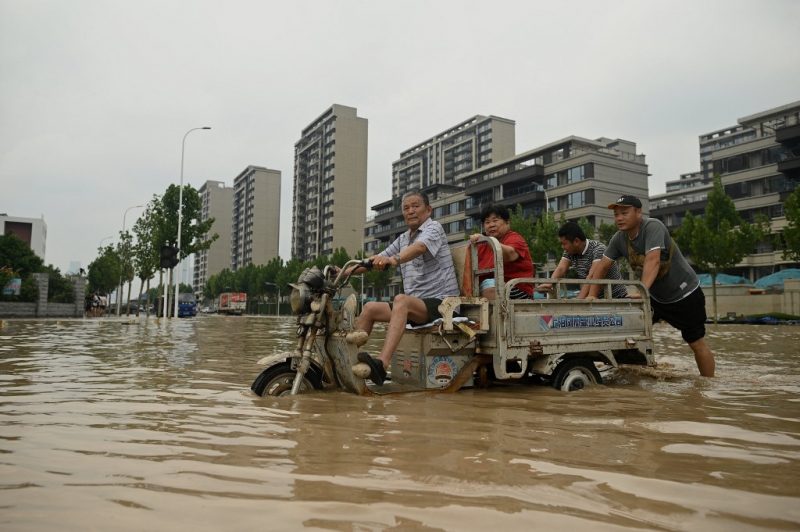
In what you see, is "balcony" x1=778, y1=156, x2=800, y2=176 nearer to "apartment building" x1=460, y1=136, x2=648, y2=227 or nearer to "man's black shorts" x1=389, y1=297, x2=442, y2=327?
"apartment building" x1=460, y1=136, x2=648, y2=227

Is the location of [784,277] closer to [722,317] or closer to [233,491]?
[722,317]

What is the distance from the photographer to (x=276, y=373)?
4188 mm

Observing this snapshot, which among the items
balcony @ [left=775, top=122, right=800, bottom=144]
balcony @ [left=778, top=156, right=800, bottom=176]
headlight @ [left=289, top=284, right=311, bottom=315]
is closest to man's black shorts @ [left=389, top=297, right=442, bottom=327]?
headlight @ [left=289, top=284, right=311, bottom=315]

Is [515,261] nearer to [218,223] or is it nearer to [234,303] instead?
[234,303]

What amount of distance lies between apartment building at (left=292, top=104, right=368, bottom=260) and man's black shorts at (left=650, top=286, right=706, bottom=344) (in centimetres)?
8437

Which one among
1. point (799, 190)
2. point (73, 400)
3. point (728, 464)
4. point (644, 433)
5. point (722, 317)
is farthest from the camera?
point (722, 317)

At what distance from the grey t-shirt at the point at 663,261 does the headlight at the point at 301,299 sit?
131 inches

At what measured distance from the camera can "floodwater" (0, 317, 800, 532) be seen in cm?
169

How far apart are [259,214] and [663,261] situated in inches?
A: 4584

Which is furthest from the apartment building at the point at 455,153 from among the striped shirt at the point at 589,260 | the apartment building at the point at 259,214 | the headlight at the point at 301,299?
the headlight at the point at 301,299

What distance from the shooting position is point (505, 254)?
186 inches

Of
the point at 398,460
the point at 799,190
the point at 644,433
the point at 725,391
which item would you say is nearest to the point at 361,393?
the point at 398,460

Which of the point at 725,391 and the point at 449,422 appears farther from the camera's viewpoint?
the point at 725,391

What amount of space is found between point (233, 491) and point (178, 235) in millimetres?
34182
